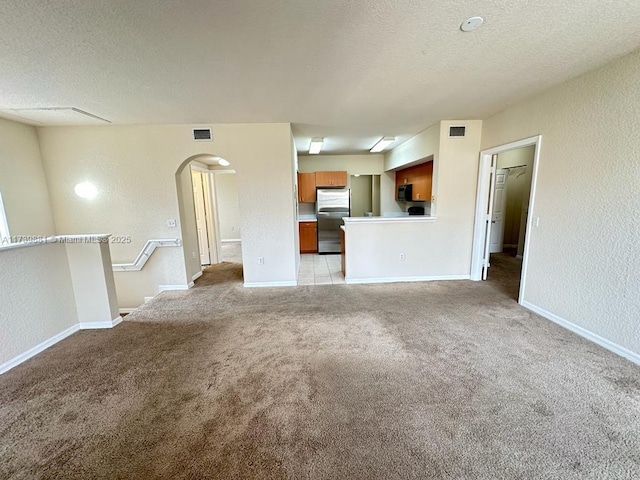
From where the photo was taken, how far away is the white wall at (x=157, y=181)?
12.4 ft

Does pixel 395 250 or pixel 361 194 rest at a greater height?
pixel 361 194

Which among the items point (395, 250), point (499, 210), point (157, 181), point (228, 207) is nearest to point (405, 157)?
point (395, 250)

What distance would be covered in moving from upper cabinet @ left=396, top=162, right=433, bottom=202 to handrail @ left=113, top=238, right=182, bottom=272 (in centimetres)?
470

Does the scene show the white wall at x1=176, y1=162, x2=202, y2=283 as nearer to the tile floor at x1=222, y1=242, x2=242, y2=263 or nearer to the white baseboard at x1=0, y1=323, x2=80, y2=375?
the tile floor at x1=222, y1=242, x2=242, y2=263

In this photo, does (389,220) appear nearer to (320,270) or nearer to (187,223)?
(320,270)

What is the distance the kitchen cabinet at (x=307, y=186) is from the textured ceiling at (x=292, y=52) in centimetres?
331

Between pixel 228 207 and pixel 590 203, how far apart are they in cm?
845

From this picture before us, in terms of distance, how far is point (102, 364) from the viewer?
7.30 feet

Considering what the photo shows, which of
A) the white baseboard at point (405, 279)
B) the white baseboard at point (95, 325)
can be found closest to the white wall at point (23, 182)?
the white baseboard at point (95, 325)

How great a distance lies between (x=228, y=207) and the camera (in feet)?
28.2

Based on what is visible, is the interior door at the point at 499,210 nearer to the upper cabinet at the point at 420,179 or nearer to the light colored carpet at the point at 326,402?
the upper cabinet at the point at 420,179

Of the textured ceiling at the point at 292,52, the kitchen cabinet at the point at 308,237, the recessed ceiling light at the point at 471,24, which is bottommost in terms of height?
the kitchen cabinet at the point at 308,237

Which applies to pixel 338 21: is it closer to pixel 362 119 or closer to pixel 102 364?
pixel 362 119

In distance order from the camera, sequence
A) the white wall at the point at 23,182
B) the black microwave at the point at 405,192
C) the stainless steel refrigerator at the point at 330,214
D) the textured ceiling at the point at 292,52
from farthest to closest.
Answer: the stainless steel refrigerator at the point at 330,214 → the black microwave at the point at 405,192 → the white wall at the point at 23,182 → the textured ceiling at the point at 292,52
